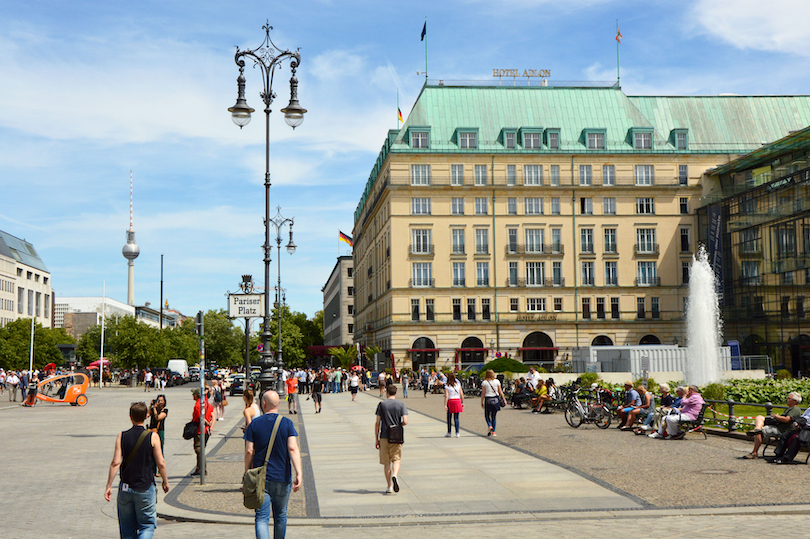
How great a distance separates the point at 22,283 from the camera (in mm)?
127688

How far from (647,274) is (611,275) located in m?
3.32

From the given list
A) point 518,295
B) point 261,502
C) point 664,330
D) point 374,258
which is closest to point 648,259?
point 664,330

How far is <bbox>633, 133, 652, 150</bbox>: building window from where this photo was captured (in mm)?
76875

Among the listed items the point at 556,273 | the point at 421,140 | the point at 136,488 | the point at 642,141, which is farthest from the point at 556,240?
the point at 136,488

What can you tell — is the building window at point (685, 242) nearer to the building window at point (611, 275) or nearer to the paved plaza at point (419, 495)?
the building window at point (611, 275)

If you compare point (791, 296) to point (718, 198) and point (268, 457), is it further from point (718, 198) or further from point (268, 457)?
point (268, 457)

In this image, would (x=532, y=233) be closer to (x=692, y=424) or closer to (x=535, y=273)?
(x=535, y=273)

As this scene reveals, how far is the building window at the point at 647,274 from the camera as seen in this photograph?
2977 inches

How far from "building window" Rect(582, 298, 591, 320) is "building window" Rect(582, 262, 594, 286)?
1.55m

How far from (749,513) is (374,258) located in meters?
79.1

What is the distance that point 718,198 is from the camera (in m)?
71.9

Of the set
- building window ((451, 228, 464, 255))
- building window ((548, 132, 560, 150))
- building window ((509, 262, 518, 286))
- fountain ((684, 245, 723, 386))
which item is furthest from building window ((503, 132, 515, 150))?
fountain ((684, 245, 723, 386))

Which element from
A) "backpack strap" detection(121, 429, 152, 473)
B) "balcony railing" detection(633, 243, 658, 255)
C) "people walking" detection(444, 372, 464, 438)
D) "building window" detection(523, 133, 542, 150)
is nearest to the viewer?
"backpack strap" detection(121, 429, 152, 473)

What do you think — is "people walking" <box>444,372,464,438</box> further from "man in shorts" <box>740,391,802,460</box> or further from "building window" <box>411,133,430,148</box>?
"building window" <box>411,133,430,148</box>
